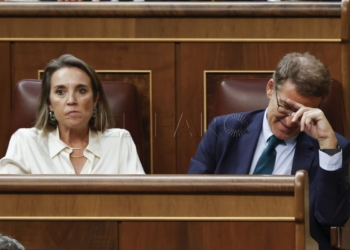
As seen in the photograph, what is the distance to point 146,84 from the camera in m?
1.29

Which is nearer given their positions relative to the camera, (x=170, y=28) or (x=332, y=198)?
(x=332, y=198)

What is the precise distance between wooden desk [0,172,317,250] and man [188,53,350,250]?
0.16 meters

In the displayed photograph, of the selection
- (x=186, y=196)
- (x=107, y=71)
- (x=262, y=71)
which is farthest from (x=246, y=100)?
(x=186, y=196)

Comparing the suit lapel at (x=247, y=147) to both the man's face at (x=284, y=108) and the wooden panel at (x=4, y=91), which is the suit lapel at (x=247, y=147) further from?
the wooden panel at (x=4, y=91)

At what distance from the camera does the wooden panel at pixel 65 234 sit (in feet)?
2.70

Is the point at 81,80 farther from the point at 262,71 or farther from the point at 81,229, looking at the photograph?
the point at 81,229

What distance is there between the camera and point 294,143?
1.08 meters

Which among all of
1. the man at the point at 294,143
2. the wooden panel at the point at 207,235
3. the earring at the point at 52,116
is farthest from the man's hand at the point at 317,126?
the earring at the point at 52,116

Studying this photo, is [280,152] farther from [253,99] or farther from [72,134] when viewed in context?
[72,134]

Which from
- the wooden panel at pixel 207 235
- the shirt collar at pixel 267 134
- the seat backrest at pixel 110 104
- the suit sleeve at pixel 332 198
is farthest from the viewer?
the seat backrest at pixel 110 104

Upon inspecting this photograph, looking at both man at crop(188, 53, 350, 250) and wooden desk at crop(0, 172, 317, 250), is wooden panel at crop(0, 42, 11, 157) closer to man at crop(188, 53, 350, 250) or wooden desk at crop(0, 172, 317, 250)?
man at crop(188, 53, 350, 250)

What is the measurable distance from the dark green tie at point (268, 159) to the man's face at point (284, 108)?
0.02 meters

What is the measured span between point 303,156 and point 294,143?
4 cm

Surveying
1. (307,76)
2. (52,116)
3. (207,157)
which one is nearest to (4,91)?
(52,116)
